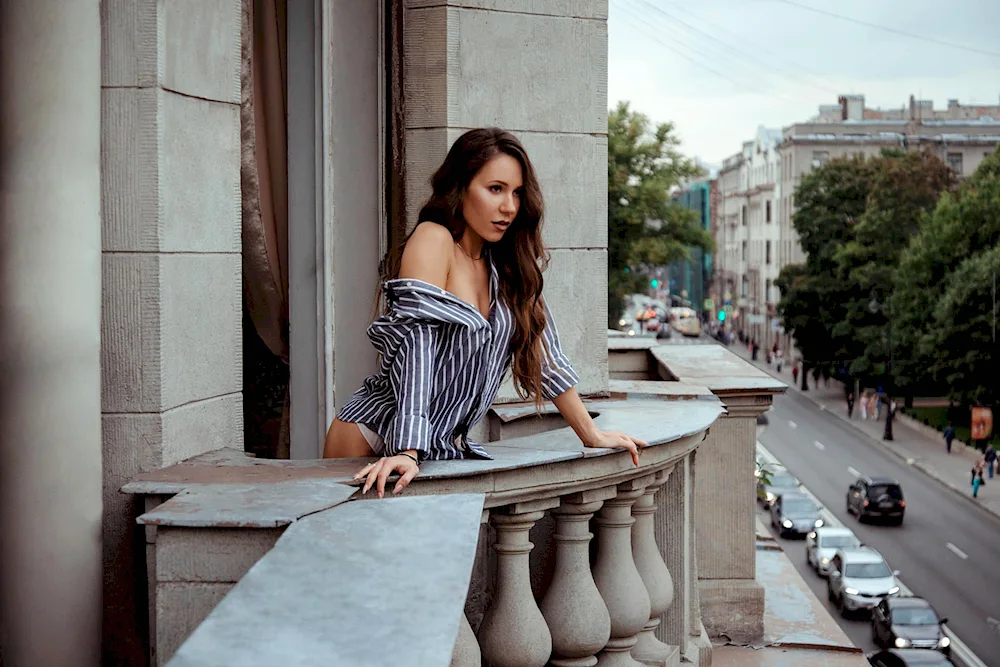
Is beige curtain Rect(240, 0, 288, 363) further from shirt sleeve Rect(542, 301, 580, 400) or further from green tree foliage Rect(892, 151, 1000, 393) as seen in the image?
green tree foliage Rect(892, 151, 1000, 393)

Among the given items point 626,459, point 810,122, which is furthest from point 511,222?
point 810,122

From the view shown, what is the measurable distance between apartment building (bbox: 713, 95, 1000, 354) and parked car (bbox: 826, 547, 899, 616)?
44050 mm

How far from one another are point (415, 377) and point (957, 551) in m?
33.8

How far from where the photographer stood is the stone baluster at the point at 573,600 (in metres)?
3.98

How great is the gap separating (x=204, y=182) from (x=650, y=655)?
2073mm

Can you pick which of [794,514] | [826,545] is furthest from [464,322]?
[794,514]

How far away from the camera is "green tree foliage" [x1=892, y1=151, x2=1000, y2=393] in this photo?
48.8 metres

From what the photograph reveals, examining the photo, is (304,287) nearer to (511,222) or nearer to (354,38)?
(354,38)

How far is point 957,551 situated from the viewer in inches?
1393

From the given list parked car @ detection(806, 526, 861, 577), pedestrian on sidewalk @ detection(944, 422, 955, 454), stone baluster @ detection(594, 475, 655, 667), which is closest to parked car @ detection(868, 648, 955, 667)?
parked car @ detection(806, 526, 861, 577)

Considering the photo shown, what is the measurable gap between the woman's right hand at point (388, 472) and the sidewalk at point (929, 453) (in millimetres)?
33622

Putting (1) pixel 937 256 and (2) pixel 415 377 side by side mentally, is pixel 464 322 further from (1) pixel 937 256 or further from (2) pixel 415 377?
(1) pixel 937 256

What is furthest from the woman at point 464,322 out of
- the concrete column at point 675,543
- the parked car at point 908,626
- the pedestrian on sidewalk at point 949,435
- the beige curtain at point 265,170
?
the pedestrian on sidewalk at point 949,435

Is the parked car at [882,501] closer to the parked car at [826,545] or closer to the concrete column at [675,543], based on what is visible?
the parked car at [826,545]
